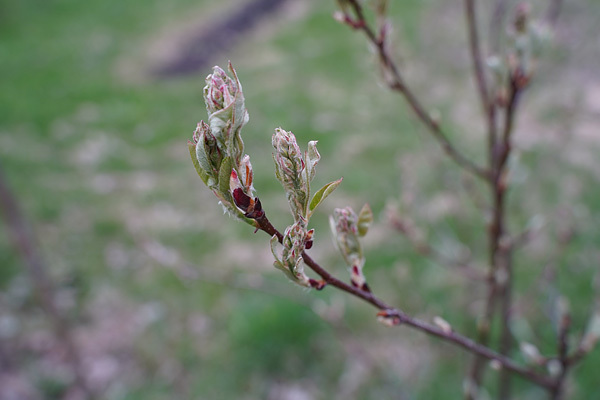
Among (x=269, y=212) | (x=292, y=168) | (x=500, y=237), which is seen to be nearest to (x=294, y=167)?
(x=292, y=168)

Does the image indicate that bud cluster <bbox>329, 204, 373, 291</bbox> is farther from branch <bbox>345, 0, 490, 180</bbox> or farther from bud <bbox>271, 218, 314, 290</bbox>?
branch <bbox>345, 0, 490, 180</bbox>

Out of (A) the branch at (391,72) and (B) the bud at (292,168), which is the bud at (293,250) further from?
(A) the branch at (391,72)

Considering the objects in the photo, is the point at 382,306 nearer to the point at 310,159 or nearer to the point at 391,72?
the point at 310,159

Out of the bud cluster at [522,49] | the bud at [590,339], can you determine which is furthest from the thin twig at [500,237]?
the bud at [590,339]

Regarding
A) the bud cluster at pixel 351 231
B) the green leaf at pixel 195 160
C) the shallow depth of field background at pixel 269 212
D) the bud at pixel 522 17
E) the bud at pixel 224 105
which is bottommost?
the shallow depth of field background at pixel 269 212

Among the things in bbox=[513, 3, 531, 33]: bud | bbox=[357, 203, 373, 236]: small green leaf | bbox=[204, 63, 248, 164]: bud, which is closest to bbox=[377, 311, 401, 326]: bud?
bbox=[357, 203, 373, 236]: small green leaf

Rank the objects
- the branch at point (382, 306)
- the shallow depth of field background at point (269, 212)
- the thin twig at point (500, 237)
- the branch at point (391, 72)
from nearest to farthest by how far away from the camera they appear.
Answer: the branch at point (382, 306) → the branch at point (391, 72) → the thin twig at point (500, 237) → the shallow depth of field background at point (269, 212)
